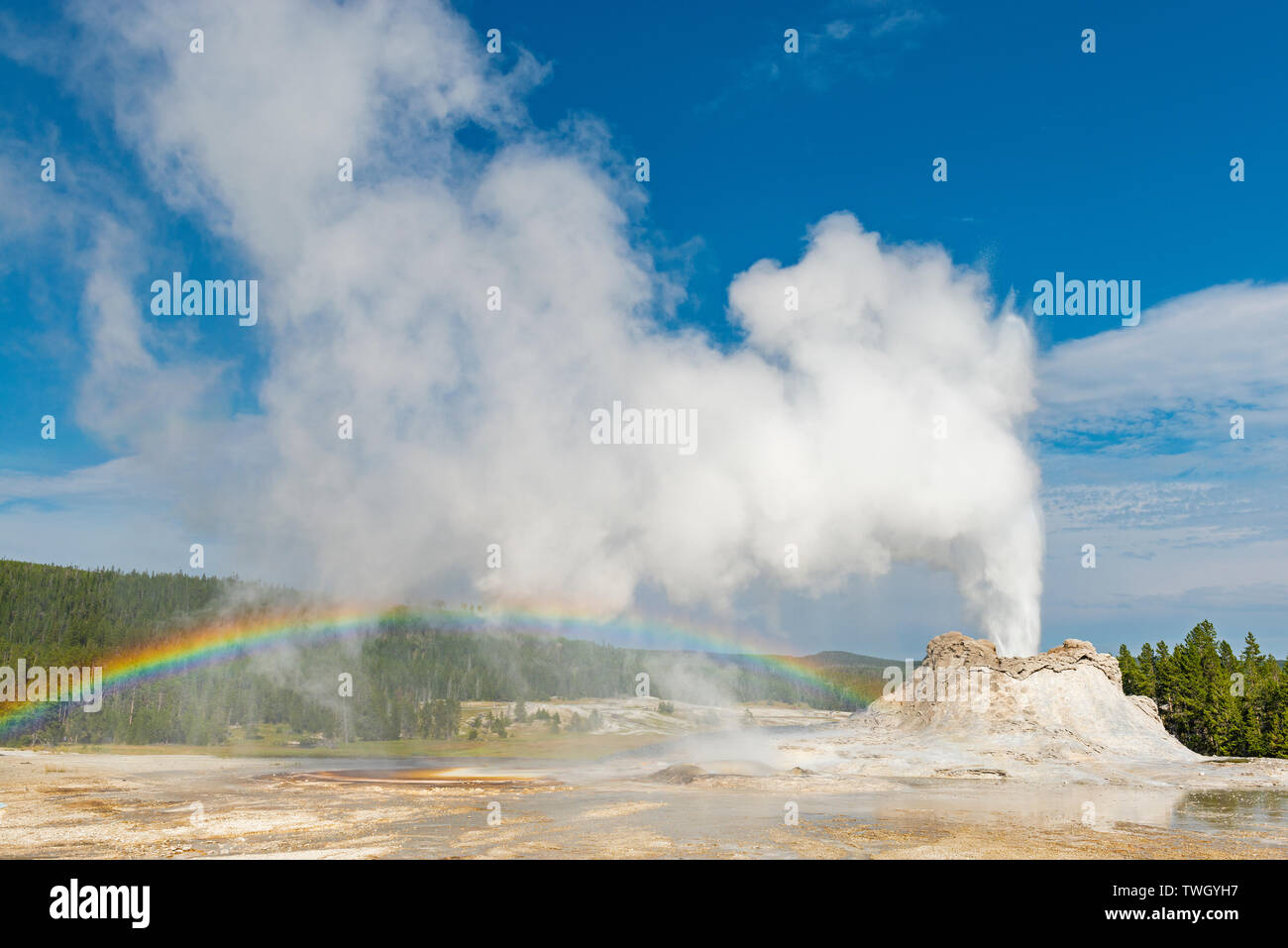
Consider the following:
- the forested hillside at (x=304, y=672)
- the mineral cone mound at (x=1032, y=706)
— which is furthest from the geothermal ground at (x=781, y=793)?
the forested hillside at (x=304, y=672)

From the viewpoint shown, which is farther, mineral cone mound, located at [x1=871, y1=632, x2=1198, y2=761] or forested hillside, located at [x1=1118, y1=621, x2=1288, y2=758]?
forested hillside, located at [x1=1118, y1=621, x2=1288, y2=758]

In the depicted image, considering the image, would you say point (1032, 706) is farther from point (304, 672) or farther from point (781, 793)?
point (304, 672)

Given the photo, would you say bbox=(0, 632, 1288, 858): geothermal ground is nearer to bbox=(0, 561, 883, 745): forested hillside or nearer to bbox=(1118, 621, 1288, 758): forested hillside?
bbox=(1118, 621, 1288, 758): forested hillside

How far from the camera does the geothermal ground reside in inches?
991

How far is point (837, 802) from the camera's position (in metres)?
36.3

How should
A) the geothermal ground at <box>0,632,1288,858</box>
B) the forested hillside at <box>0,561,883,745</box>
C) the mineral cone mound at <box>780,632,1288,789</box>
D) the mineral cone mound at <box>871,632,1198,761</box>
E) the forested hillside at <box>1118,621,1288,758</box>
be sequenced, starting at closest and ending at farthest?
the geothermal ground at <box>0,632,1288,858</box> < the mineral cone mound at <box>780,632,1288,789</box> < the mineral cone mound at <box>871,632,1198,761</box> < the forested hillside at <box>1118,621,1288,758</box> < the forested hillside at <box>0,561,883,745</box>

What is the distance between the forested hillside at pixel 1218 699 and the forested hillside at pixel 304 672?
231ft

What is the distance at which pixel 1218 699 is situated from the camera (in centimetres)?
6431

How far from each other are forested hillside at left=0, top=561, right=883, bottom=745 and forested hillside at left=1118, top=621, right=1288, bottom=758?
2767 inches

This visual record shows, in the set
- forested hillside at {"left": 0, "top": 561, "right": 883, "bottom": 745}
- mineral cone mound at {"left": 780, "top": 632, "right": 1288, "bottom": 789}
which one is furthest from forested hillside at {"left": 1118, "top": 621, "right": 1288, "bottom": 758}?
forested hillside at {"left": 0, "top": 561, "right": 883, "bottom": 745}

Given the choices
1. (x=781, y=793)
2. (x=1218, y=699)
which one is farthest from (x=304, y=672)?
(x=1218, y=699)
